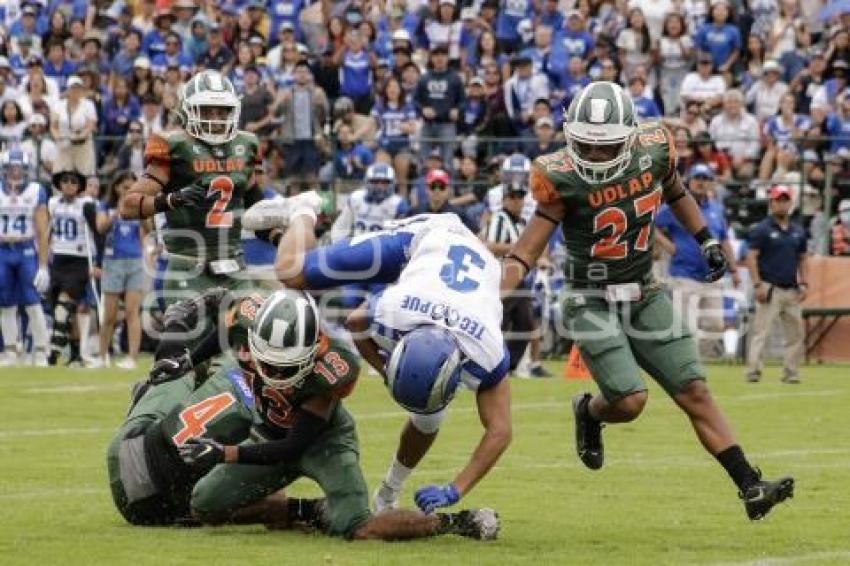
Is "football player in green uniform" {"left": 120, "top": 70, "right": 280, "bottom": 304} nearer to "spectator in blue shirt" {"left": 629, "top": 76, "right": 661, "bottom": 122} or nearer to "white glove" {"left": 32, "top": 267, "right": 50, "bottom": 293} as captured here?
"white glove" {"left": 32, "top": 267, "right": 50, "bottom": 293}

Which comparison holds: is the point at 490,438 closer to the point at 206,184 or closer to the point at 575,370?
the point at 206,184

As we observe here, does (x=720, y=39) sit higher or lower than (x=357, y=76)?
higher

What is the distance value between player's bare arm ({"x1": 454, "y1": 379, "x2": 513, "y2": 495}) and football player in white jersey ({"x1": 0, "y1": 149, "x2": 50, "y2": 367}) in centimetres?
1054

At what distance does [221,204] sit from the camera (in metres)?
10.4

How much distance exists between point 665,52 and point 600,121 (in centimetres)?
1267

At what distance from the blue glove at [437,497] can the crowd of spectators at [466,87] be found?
11383mm

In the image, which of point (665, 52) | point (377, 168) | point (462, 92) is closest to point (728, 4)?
point (665, 52)

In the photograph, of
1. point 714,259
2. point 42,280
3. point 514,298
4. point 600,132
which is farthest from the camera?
point 42,280

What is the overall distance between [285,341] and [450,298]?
0.65 meters

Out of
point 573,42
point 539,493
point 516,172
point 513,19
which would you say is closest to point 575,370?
point 516,172

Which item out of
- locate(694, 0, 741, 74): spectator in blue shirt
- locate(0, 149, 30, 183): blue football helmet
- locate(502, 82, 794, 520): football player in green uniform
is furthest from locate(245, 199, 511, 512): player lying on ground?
locate(694, 0, 741, 74): spectator in blue shirt

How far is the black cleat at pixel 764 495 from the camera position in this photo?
7.69 metres

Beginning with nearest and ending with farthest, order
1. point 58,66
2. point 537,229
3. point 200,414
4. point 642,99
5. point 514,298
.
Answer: point 200,414 → point 537,229 → point 514,298 → point 642,99 → point 58,66

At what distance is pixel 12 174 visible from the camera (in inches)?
704
